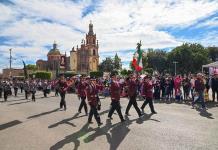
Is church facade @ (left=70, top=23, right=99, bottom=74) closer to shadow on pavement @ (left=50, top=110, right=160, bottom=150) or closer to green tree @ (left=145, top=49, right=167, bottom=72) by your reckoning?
green tree @ (left=145, top=49, right=167, bottom=72)

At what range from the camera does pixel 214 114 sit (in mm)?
14094

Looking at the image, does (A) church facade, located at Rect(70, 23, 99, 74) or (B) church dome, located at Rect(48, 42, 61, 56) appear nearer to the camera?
(A) church facade, located at Rect(70, 23, 99, 74)

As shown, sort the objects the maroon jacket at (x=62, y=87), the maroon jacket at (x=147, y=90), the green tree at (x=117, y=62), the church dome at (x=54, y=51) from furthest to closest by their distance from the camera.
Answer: the church dome at (x=54, y=51)
the green tree at (x=117, y=62)
the maroon jacket at (x=62, y=87)
the maroon jacket at (x=147, y=90)

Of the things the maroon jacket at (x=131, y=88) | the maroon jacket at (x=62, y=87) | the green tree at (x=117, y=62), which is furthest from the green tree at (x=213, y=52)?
the maroon jacket at (x=131, y=88)

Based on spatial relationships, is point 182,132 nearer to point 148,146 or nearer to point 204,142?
point 204,142

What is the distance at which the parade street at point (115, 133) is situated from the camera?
8602 millimetres

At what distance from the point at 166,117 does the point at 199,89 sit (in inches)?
163

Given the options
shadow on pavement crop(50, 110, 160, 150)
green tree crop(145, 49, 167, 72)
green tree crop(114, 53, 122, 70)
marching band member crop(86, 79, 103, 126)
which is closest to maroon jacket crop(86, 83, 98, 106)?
marching band member crop(86, 79, 103, 126)

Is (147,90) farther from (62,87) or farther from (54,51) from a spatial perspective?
(54,51)

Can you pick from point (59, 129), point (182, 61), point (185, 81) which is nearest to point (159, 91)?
point (185, 81)

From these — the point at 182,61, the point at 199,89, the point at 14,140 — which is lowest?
the point at 14,140

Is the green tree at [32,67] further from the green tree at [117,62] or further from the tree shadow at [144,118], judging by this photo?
the tree shadow at [144,118]

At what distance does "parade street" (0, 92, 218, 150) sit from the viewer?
8.60m

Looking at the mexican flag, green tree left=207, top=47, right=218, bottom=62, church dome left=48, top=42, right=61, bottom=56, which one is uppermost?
church dome left=48, top=42, right=61, bottom=56
